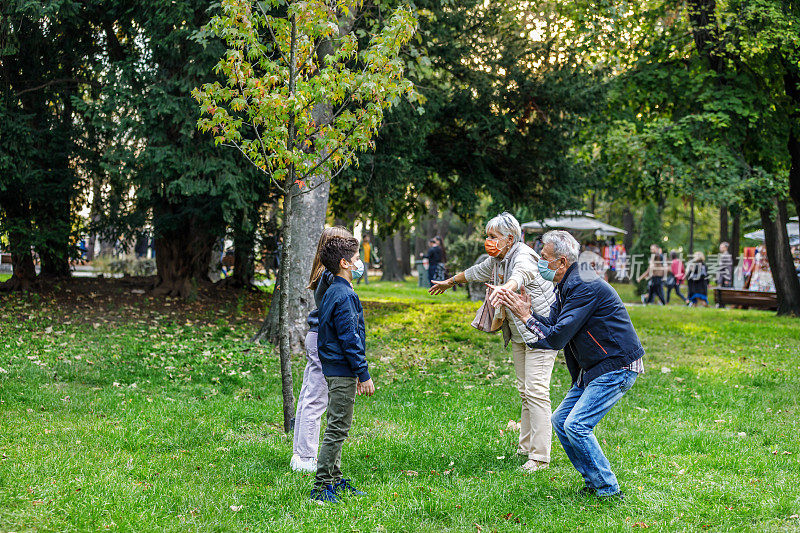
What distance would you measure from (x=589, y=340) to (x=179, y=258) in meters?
12.0

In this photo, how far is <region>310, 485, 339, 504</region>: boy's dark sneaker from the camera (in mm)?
4762

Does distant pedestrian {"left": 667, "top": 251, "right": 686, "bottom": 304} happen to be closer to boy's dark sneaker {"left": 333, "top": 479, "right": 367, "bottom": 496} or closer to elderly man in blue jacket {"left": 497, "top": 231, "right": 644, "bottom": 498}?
elderly man in blue jacket {"left": 497, "top": 231, "right": 644, "bottom": 498}

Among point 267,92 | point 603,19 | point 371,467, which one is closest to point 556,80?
point 603,19

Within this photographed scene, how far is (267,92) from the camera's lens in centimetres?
602

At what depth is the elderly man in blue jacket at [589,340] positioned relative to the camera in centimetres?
465

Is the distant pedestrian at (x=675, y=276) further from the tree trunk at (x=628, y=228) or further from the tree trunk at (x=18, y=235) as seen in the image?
the tree trunk at (x=18, y=235)

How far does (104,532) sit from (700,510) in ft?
12.4

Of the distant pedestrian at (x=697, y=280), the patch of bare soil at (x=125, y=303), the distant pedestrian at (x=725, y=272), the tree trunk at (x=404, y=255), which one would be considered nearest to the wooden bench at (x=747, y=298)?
the distant pedestrian at (x=697, y=280)

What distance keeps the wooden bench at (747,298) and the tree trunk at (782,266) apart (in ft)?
8.74

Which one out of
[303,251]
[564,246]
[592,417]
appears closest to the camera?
[592,417]

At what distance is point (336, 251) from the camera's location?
15.7ft

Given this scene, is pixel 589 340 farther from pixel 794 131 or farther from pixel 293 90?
pixel 794 131

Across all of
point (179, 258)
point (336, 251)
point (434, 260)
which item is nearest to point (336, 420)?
point (336, 251)

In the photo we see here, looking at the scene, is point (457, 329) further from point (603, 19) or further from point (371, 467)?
point (371, 467)
